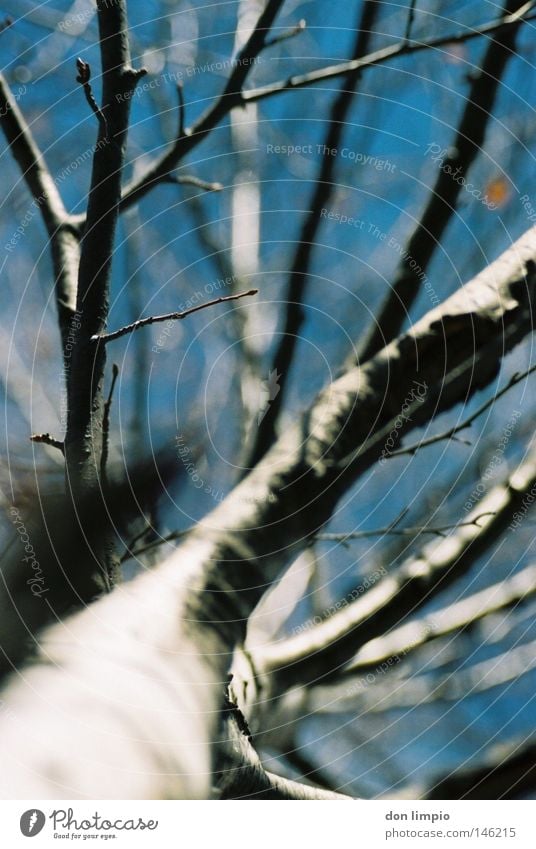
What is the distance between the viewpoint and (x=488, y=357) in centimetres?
63

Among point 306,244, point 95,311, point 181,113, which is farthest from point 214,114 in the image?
point 95,311

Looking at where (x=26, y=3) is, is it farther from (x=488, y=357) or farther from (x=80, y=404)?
(x=488, y=357)

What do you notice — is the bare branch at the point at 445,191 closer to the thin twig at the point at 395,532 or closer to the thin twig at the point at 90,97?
the thin twig at the point at 395,532

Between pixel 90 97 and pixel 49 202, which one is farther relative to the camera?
pixel 49 202

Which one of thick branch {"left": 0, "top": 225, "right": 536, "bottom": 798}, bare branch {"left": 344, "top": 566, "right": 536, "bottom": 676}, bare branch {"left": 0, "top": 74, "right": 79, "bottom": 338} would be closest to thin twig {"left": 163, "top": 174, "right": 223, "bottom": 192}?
bare branch {"left": 0, "top": 74, "right": 79, "bottom": 338}

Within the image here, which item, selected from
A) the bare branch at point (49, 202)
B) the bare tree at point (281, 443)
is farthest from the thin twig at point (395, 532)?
the bare branch at point (49, 202)

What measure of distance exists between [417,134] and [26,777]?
715 mm

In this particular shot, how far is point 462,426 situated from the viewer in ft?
2.20

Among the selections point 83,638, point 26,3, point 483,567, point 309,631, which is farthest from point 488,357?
point 26,3

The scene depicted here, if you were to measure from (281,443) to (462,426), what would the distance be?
20cm

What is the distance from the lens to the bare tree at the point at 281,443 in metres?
0.52
